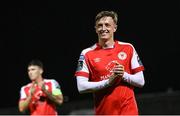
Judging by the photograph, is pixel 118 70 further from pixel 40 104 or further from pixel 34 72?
pixel 34 72

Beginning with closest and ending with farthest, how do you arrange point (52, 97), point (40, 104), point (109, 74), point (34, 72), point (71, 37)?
point (109, 74), point (52, 97), point (40, 104), point (34, 72), point (71, 37)

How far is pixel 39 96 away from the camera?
652 centimetres

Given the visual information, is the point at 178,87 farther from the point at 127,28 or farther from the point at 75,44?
the point at 75,44

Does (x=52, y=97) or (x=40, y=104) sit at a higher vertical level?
(x=52, y=97)

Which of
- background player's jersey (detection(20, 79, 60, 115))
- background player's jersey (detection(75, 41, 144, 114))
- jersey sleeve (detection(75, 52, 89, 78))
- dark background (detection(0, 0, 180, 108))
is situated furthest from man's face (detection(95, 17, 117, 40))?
dark background (detection(0, 0, 180, 108))

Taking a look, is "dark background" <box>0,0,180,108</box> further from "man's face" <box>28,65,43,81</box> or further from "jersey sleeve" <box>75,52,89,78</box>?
"jersey sleeve" <box>75,52,89,78</box>

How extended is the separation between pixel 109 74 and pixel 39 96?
8.77 feet

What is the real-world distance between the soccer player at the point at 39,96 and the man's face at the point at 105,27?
93.9 inches

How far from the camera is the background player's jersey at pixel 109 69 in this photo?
4.01 metres

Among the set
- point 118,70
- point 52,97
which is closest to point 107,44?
point 118,70

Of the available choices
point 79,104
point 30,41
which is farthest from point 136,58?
point 30,41

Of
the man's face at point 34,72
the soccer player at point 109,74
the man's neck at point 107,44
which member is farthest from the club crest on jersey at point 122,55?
the man's face at point 34,72

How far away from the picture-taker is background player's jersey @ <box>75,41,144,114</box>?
4.01 metres

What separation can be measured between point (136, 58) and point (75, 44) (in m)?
6.89
